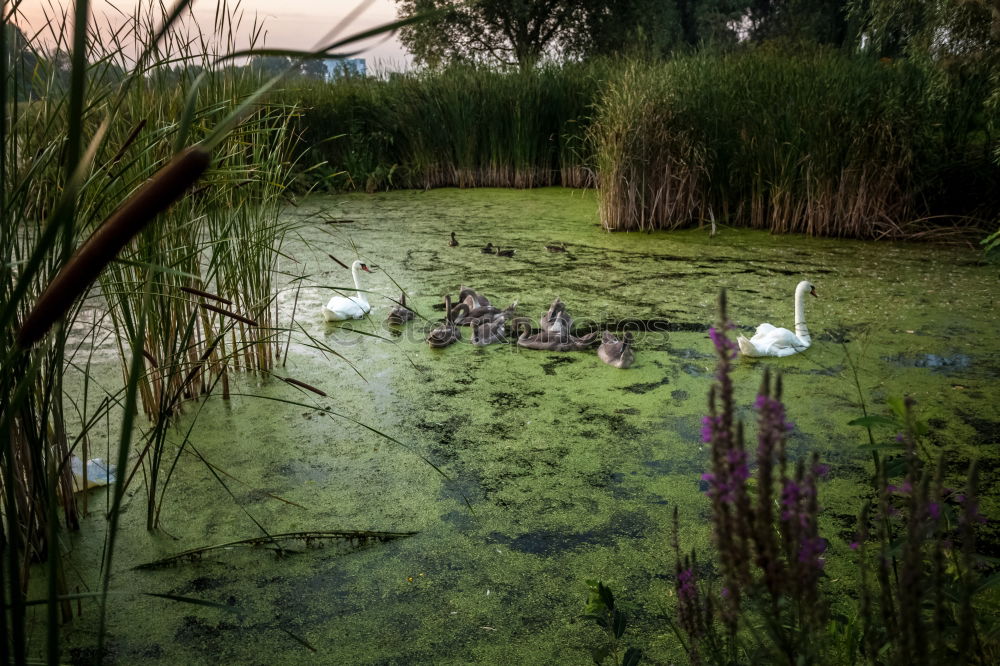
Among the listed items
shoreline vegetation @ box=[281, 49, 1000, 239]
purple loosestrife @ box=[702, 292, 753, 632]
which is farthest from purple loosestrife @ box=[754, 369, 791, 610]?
shoreline vegetation @ box=[281, 49, 1000, 239]

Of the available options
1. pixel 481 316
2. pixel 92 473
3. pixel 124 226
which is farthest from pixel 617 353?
pixel 124 226

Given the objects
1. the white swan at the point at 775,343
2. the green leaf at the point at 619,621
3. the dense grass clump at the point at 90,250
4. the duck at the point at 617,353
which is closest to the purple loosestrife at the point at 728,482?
the green leaf at the point at 619,621

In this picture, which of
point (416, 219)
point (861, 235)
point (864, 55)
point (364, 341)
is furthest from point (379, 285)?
point (864, 55)

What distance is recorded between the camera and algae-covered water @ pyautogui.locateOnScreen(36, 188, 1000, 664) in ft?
4.97

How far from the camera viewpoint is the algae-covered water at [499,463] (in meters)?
1.51

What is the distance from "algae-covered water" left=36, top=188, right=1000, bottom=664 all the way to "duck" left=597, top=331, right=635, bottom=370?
4cm

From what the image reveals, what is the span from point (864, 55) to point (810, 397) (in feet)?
13.8

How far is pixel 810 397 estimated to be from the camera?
8.44 feet

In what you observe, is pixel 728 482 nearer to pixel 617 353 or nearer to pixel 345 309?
pixel 617 353

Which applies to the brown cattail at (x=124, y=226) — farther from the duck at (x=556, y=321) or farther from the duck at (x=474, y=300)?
the duck at (x=474, y=300)

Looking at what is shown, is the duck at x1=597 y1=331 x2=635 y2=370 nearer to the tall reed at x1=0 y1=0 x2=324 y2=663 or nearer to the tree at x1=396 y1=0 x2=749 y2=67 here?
the tall reed at x1=0 y1=0 x2=324 y2=663

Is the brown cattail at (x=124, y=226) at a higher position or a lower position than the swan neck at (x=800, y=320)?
higher

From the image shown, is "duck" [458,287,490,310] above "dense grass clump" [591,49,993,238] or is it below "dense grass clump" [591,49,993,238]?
below

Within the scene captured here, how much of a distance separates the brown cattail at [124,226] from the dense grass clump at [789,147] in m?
4.87
